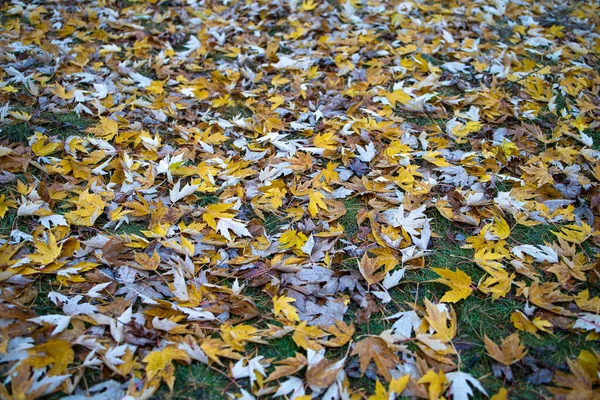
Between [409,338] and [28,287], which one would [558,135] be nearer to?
[409,338]

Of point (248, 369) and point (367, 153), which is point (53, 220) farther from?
point (367, 153)

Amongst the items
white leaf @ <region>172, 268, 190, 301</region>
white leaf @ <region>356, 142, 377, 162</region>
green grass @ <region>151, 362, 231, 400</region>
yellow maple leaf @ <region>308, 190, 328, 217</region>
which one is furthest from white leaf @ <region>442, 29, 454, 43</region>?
green grass @ <region>151, 362, 231, 400</region>

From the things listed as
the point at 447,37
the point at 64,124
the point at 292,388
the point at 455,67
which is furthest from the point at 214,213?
the point at 447,37

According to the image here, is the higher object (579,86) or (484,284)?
(579,86)

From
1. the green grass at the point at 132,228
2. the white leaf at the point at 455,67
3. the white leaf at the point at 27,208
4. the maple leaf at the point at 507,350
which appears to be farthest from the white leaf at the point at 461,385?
the white leaf at the point at 455,67

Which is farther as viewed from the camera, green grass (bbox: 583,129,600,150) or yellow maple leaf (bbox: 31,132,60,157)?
green grass (bbox: 583,129,600,150)

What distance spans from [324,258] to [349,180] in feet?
2.13

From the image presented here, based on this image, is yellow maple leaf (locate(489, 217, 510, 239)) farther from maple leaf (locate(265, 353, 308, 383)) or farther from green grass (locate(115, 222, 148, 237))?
green grass (locate(115, 222, 148, 237))

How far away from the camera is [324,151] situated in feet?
9.23

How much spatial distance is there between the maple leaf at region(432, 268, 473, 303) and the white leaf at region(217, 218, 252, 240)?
952 millimetres

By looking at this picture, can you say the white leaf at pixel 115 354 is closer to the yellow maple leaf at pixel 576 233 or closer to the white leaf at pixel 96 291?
the white leaf at pixel 96 291

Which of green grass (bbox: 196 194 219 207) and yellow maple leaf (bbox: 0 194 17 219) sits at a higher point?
yellow maple leaf (bbox: 0 194 17 219)

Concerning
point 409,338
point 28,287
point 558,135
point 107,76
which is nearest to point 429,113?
point 558,135

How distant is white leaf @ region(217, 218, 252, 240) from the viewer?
7.55 feet
